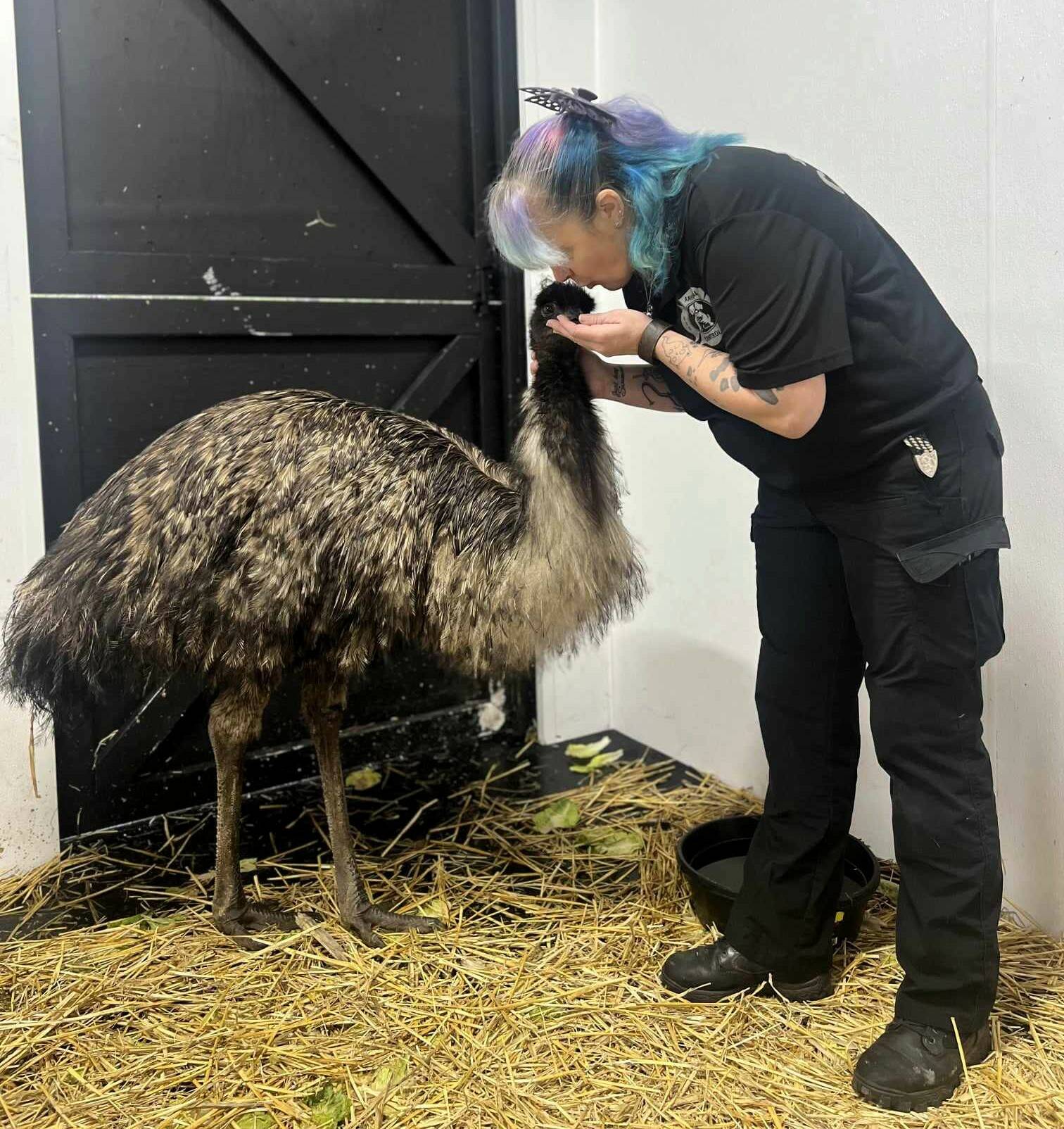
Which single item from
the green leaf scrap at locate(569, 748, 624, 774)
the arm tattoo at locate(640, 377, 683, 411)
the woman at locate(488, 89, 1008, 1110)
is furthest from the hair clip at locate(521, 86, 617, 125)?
the green leaf scrap at locate(569, 748, 624, 774)

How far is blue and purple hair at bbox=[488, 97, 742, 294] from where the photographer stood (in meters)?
1.72

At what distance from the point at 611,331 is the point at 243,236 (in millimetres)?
1719

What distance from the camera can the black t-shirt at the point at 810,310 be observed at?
5.17 feet

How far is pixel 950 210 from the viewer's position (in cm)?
236

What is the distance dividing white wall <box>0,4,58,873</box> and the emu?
1.61 feet

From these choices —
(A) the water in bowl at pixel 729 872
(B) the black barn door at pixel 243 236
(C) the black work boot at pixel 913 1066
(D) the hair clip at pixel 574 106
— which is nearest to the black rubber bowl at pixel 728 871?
(A) the water in bowl at pixel 729 872

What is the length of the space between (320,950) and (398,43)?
108 inches

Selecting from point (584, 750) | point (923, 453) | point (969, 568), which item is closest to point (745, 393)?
point (923, 453)

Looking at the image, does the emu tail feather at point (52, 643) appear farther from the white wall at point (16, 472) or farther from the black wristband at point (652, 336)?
the black wristband at point (652, 336)

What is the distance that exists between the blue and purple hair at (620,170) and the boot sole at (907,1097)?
1.48 m

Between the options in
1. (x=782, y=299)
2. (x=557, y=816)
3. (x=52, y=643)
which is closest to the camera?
(x=782, y=299)

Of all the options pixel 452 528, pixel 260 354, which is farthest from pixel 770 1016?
pixel 260 354

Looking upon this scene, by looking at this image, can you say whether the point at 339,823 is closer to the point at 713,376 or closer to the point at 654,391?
the point at 654,391

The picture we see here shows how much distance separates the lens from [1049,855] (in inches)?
90.8
